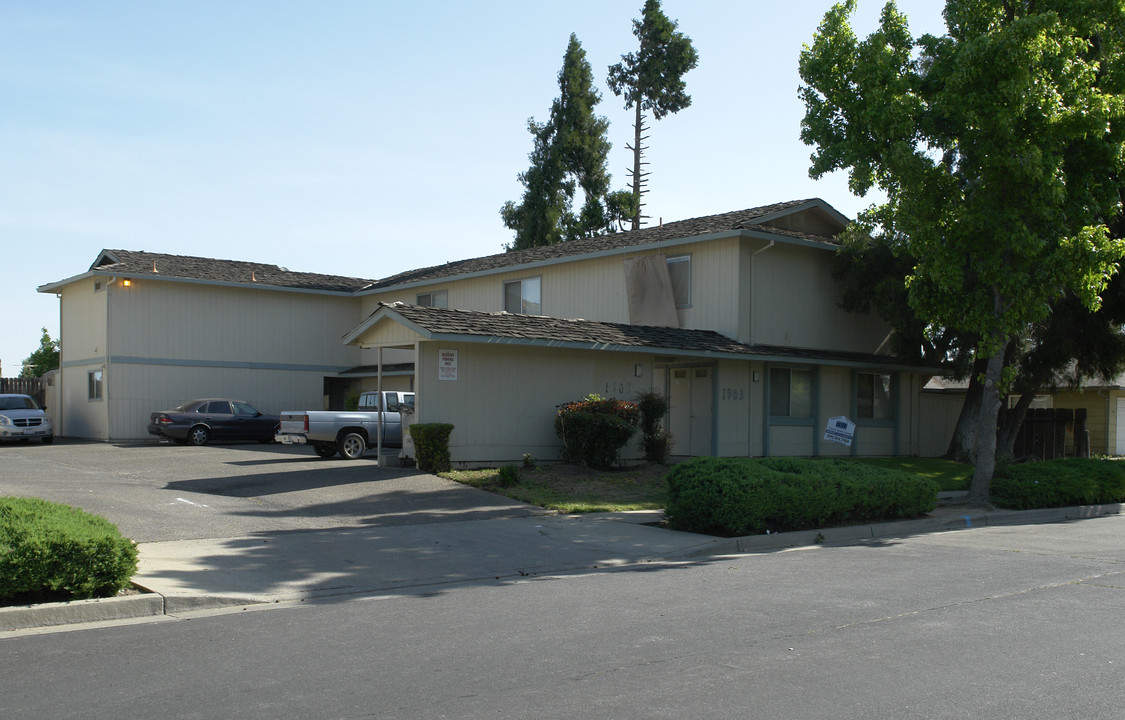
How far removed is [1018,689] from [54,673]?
597 centimetres

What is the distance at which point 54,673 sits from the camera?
237 inches

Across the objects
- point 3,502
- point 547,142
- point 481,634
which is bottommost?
point 481,634

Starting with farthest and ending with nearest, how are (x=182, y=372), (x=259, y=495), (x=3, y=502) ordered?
1. (x=182, y=372)
2. (x=259, y=495)
3. (x=3, y=502)

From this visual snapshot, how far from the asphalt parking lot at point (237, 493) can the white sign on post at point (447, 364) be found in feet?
6.47

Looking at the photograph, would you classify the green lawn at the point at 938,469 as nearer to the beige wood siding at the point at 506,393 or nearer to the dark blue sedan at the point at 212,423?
the beige wood siding at the point at 506,393

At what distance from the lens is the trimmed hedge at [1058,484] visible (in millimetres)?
16422

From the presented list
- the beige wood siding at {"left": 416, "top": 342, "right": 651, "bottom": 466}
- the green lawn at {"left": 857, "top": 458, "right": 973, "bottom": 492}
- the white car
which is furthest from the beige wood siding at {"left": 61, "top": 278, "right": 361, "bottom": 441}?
the green lawn at {"left": 857, "top": 458, "right": 973, "bottom": 492}

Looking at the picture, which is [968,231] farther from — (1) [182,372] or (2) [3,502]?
(1) [182,372]

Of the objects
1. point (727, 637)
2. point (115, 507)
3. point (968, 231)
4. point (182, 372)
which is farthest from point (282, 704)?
point (182, 372)

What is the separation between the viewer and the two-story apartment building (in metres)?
19.1

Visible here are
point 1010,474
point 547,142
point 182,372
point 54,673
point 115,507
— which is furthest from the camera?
point 547,142

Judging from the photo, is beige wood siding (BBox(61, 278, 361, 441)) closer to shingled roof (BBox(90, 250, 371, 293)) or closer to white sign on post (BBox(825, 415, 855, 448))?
shingled roof (BBox(90, 250, 371, 293))

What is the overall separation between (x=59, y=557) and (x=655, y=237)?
18.5 meters

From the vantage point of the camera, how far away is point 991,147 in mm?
15633
